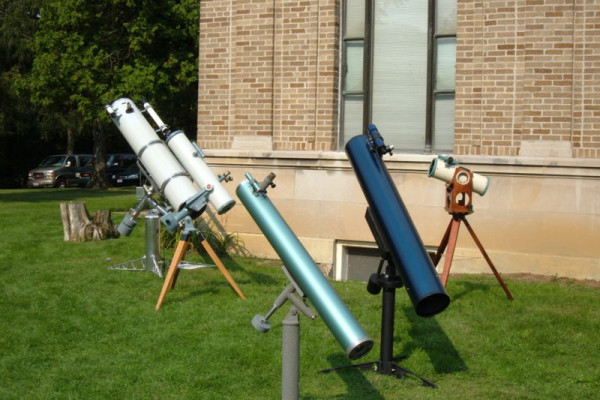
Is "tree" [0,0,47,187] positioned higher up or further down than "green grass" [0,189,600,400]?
higher up

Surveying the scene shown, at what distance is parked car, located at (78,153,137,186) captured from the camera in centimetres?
4584

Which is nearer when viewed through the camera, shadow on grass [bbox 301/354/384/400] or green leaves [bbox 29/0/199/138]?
shadow on grass [bbox 301/354/384/400]

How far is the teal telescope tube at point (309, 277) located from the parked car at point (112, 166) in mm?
40838

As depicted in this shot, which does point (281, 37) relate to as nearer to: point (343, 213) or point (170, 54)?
point (343, 213)

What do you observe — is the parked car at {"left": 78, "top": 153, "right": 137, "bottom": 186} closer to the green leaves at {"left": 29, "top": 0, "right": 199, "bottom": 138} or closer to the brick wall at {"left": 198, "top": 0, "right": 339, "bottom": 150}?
the green leaves at {"left": 29, "top": 0, "right": 199, "bottom": 138}

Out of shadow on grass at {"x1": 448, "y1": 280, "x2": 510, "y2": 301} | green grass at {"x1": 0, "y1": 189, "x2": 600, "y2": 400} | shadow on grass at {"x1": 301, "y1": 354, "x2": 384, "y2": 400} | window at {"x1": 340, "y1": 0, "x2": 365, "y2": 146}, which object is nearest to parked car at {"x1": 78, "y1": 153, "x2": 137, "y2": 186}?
window at {"x1": 340, "y1": 0, "x2": 365, "y2": 146}

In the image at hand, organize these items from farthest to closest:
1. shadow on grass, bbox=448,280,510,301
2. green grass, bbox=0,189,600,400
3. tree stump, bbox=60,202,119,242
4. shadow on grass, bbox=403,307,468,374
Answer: tree stump, bbox=60,202,119,242, shadow on grass, bbox=448,280,510,301, shadow on grass, bbox=403,307,468,374, green grass, bbox=0,189,600,400

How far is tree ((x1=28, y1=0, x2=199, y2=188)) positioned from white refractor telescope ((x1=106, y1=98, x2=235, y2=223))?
19988mm

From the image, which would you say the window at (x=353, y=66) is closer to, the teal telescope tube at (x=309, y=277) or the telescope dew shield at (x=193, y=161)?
the telescope dew shield at (x=193, y=161)

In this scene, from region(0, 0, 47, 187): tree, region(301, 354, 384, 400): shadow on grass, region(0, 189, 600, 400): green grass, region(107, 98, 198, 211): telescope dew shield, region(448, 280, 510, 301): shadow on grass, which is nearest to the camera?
region(301, 354, 384, 400): shadow on grass

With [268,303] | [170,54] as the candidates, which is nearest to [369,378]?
[268,303]

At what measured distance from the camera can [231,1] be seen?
44.5 ft

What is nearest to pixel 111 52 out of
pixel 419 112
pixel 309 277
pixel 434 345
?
pixel 419 112

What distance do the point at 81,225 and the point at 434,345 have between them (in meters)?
8.80
